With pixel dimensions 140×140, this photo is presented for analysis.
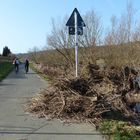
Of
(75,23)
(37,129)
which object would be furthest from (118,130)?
(75,23)

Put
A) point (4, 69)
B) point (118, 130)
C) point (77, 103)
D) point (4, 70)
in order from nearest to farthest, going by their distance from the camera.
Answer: point (118, 130) < point (77, 103) < point (4, 70) < point (4, 69)

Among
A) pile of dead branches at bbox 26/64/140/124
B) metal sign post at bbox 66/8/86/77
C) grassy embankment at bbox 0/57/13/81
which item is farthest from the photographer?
grassy embankment at bbox 0/57/13/81

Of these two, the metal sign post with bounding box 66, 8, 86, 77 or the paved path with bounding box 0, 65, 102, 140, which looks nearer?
the paved path with bounding box 0, 65, 102, 140

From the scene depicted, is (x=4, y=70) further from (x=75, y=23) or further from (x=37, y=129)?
(x=37, y=129)

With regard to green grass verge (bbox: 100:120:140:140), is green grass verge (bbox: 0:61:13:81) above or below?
below

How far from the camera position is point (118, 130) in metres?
9.04

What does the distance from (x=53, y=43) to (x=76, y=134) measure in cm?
3141

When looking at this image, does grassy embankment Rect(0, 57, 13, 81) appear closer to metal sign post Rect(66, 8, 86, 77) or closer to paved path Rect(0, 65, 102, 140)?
metal sign post Rect(66, 8, 86, 77)

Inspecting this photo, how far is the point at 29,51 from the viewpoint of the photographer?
4641 inches

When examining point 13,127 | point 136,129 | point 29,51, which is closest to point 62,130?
point 13,127

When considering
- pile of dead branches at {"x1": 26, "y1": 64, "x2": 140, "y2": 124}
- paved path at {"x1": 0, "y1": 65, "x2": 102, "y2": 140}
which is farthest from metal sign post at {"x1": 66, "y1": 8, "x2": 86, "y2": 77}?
paved path at {"x1": 0, "y1": 65, "x2": 102, "y2": 140}

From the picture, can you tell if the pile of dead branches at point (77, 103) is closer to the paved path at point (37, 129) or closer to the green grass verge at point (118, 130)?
the green grass verge at point (118, 130)

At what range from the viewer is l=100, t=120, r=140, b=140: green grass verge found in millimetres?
8430

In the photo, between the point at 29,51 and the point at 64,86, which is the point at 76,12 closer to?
the point at 64,86
